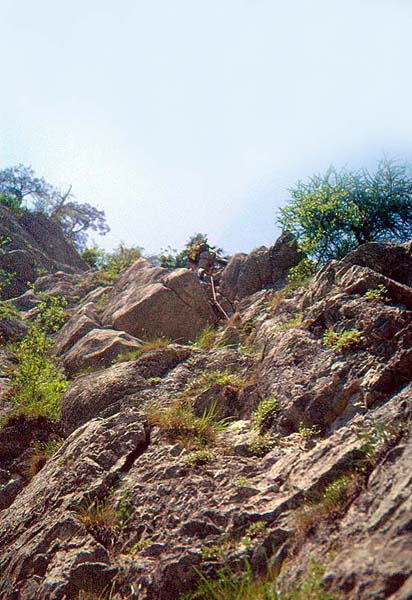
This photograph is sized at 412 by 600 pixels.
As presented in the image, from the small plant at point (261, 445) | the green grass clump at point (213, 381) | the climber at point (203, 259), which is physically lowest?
the small plant at point (261, 445)

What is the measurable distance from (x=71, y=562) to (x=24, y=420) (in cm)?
502

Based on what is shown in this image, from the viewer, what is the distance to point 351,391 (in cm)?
744

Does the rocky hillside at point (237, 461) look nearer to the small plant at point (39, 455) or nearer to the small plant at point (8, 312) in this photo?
the small plant at point (39, 455)

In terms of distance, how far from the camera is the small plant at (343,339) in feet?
27.0

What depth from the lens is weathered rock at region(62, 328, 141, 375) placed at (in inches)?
509

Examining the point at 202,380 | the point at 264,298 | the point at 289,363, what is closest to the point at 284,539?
the point at 289,363

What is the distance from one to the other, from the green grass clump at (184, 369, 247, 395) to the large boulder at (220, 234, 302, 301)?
5.30 m

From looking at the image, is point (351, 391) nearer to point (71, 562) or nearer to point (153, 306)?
point (71, 562)

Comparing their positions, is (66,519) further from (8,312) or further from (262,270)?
(8,312)

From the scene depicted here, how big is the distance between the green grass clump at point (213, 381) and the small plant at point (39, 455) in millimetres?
3076

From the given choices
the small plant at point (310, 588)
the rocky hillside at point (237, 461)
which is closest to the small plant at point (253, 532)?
the rocky hillside at point (237, 461)

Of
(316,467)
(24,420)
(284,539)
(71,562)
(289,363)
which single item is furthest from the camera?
(24,420)

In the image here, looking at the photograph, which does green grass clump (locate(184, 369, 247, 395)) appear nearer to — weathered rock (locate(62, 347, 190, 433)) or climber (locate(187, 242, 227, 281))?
weathered rock (locate(62, 347, 190, 433))

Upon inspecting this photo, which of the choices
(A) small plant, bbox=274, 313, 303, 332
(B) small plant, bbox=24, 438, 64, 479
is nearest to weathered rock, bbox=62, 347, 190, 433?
(B) small plant, bbox=24, 438, 64, 479
